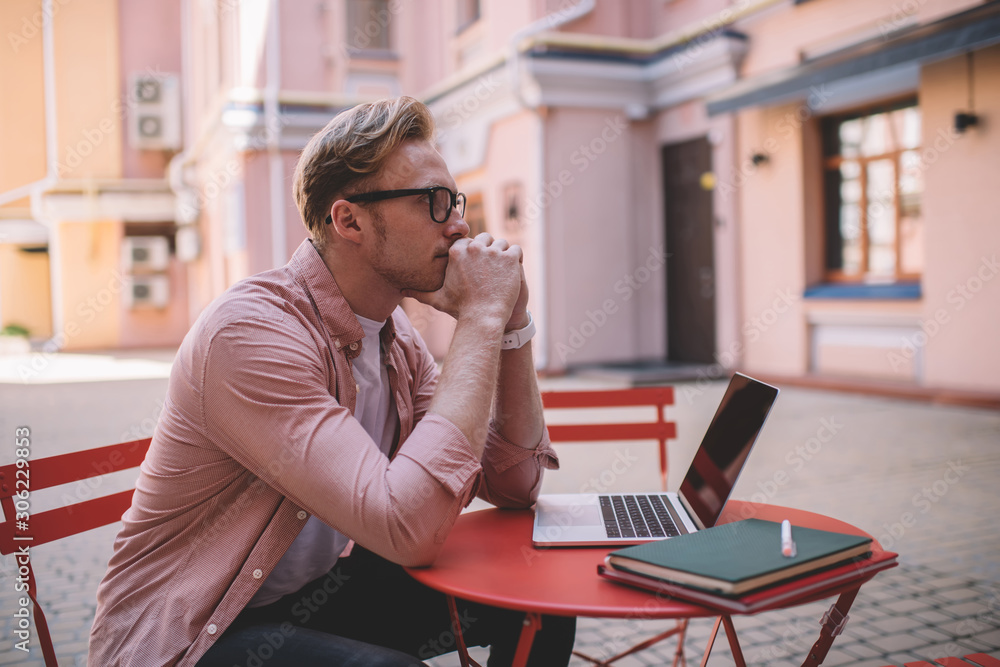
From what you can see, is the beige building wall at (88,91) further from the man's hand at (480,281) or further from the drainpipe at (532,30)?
the man's hand at (480,281)

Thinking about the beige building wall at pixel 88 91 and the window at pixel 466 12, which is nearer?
the window at pixel 466 12

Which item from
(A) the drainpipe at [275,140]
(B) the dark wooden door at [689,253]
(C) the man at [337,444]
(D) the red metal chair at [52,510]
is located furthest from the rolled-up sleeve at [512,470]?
(A) the drainpipe at [275,140]

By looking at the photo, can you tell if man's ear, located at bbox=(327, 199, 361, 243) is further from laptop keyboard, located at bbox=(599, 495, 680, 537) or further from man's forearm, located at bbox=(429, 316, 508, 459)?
laptop keyboard, located at bbox=(599, 495, 680, 537)

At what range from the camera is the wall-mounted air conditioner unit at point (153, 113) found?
22.4 m

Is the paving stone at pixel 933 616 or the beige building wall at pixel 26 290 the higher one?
the beige building wall at pixel 26 290

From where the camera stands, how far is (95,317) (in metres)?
22.3

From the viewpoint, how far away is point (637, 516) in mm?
1865

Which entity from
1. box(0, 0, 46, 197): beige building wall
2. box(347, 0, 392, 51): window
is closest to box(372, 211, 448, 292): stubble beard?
box(347, 0, 392, 51): window

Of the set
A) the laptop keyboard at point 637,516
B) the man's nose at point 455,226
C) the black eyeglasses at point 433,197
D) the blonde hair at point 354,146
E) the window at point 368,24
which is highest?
the window at point 368,24

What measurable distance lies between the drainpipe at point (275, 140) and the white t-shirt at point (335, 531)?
14.3m

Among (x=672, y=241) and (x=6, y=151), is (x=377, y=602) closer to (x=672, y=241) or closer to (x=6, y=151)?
(x=672, y=241)

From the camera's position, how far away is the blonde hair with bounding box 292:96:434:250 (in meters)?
A: 1.75

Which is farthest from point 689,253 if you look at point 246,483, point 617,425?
point 246,483

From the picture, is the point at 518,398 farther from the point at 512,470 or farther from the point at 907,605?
the point at 907,605
